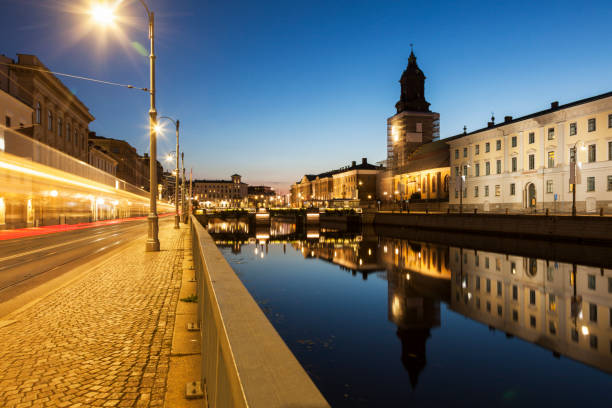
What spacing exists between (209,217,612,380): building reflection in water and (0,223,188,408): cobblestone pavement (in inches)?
243

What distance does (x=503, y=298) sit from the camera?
56.1ft

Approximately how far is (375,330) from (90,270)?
30.9 feet

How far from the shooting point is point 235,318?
2.33 metres

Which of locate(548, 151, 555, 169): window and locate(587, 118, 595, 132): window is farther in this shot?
locate(548, 151, 555, 169): window

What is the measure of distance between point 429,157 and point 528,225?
189ft

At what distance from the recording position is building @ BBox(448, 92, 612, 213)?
1702 inches

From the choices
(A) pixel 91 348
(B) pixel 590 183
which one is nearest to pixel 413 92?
(B) pixel 590 183

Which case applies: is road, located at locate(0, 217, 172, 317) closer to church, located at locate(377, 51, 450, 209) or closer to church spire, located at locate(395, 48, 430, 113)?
church, located at locate(377, 51, 450, 209)

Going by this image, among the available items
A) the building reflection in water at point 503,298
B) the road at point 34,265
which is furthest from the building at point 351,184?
the road at point 34,265

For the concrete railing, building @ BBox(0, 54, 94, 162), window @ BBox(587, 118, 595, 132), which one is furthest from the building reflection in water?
building @ BBox(0, 54, 94, 162)

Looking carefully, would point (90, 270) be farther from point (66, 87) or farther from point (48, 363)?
point (66, 87)

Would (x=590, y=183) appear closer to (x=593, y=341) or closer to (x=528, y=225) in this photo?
(x=528, y=225)

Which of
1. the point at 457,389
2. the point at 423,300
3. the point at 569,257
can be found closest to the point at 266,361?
the point at 457,389

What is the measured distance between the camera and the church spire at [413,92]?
333 ft
